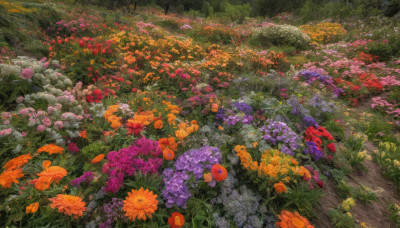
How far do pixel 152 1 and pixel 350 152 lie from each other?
37.8 m

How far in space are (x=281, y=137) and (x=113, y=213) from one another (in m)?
2.51

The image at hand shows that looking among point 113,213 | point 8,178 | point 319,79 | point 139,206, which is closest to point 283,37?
point 319,79

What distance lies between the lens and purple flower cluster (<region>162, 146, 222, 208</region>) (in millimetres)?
2193

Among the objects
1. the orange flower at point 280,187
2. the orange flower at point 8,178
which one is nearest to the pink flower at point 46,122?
the orange flower at point 8,178

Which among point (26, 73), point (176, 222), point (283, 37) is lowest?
point (176, 222)

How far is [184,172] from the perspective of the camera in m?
2.38

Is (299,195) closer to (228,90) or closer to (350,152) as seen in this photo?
(350,152)

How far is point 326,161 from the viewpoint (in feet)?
11.1

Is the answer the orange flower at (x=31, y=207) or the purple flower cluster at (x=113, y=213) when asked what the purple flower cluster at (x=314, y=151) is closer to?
the purple flower cluster at (x=113, y=213)

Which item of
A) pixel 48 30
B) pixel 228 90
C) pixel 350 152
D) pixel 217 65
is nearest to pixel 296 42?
pixel 217 65

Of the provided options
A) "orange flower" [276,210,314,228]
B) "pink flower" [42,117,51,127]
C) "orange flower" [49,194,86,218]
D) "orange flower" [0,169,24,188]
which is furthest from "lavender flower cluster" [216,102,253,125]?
"orange flower" [0,169,24,188]

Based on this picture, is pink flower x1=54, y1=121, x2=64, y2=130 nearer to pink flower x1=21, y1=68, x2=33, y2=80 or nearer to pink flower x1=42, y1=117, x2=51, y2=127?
pink flower x1=42, y1=117, x2=51, y2=127

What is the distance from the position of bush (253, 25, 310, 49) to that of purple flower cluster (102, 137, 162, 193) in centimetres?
1120

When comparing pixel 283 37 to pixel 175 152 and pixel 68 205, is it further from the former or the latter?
pixel 68 205
